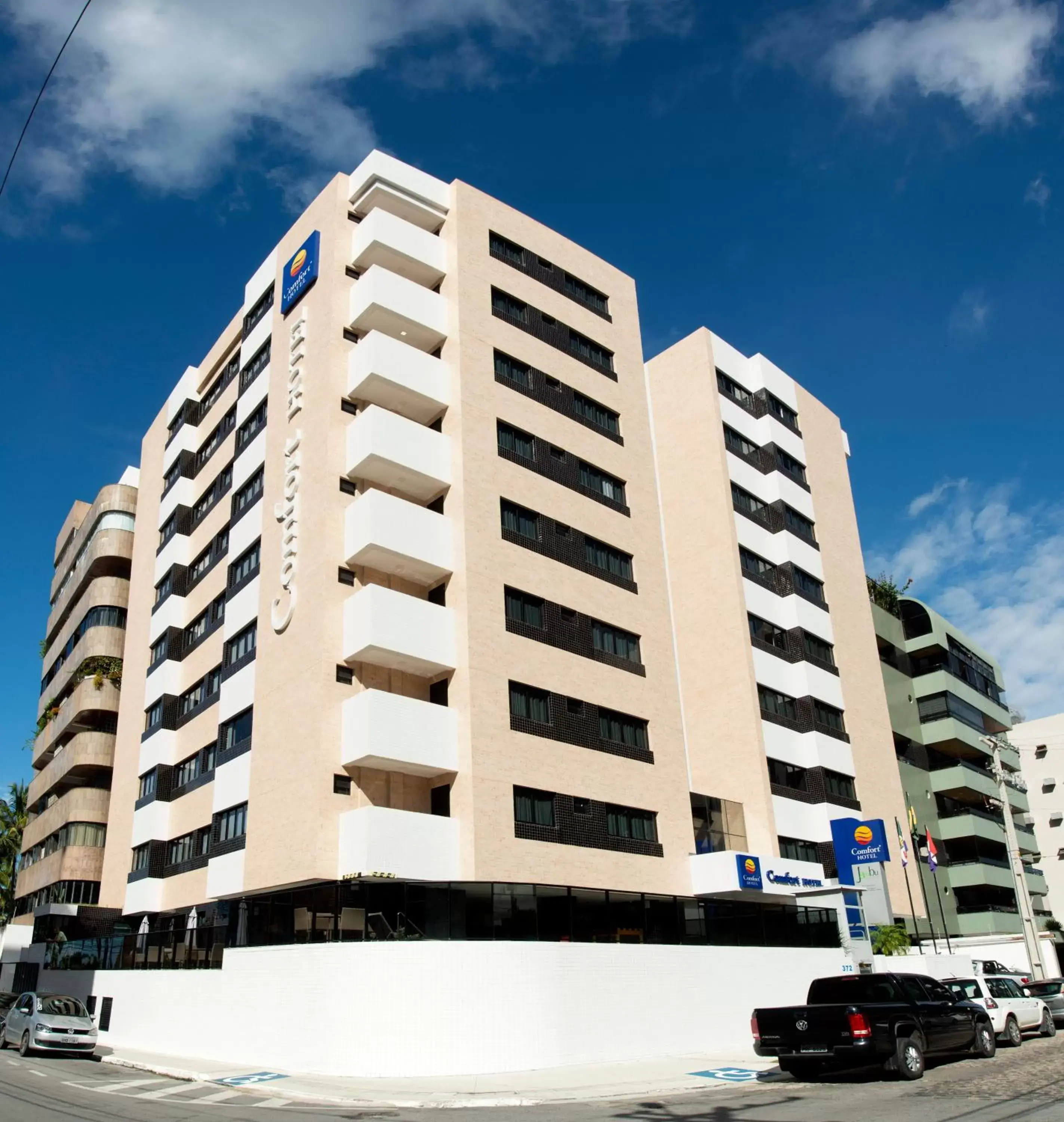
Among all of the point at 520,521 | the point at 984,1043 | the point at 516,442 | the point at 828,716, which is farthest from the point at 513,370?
the point at 984,1043

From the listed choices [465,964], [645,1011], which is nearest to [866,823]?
[645,1011]

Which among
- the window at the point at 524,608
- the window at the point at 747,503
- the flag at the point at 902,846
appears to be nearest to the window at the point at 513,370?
the window at the point at 524,608

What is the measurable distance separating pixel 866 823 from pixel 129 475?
46324 millimetres

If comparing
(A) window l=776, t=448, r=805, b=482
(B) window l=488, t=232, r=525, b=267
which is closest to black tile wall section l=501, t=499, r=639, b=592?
(B) window l=488, t=232, r=525, b=267

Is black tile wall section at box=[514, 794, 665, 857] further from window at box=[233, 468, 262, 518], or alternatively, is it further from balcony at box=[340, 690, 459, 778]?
window at box=[233, 468, 262, 518]

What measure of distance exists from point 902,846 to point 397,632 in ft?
99.5

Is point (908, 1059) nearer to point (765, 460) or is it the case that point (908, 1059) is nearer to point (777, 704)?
point (777, 704)

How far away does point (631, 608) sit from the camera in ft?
131

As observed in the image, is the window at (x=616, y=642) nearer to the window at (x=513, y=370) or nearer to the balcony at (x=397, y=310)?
the window at (x=513, y=370)

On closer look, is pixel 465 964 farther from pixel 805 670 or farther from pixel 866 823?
pixel 805 670

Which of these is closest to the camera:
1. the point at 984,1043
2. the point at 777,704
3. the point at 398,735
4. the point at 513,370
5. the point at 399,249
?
the point at 984,1043

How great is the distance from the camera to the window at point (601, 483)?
135 ft

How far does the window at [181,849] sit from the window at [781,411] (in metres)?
35.6

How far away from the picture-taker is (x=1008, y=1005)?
2614cm
